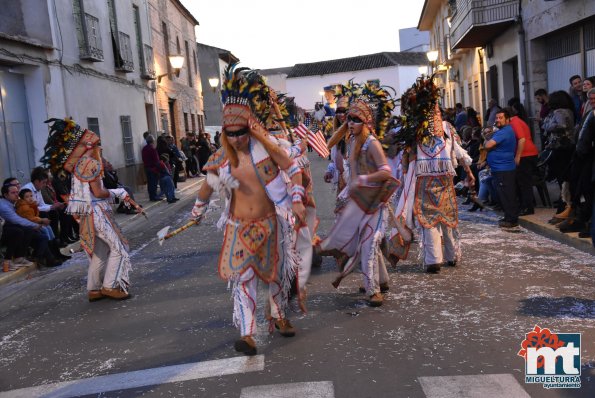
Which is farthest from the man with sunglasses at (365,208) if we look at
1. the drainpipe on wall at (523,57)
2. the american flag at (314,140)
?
the drainpipe on wall at (523,57)

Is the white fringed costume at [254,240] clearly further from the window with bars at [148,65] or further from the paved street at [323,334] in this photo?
the window with bars at [148,65]

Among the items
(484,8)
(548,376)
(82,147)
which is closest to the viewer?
(548,376)

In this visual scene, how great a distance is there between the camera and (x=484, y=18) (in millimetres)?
17766

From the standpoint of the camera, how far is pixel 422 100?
286 inches

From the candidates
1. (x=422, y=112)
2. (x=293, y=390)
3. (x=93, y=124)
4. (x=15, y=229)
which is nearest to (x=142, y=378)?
(x=293, y=390)

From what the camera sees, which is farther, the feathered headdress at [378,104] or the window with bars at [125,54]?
the window with bars at [125,54]

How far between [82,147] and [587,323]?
538cm

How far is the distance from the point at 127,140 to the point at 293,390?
17.3 meters

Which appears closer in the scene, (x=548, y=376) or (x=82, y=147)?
(x=548, y=376)

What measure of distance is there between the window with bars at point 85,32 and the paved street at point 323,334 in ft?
31.9

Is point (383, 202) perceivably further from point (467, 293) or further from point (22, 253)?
point (22, 253)

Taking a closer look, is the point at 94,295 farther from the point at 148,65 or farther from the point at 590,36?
the point at 148,65

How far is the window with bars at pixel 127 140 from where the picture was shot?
19.9m

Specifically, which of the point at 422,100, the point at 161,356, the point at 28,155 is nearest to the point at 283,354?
the point at 161,356
